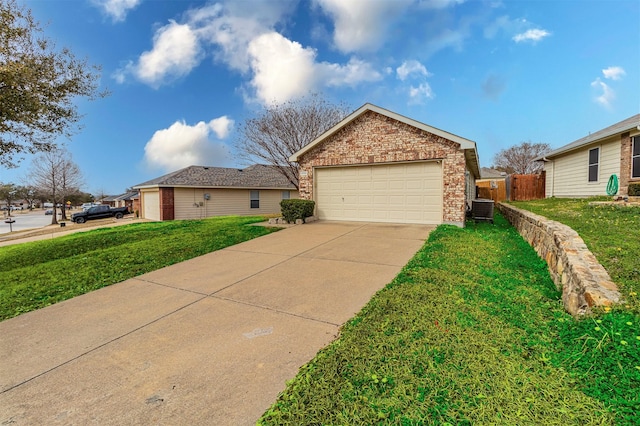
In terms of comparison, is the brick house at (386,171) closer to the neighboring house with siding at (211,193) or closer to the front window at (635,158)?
the front window at (635,158)

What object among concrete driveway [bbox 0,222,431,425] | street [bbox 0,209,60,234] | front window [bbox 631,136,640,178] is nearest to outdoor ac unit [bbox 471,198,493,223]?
front window [bbox 631,136,640,178]

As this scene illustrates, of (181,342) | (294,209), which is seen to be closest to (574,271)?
(181,342)

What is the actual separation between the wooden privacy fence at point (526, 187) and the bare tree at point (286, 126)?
12321 millimetres

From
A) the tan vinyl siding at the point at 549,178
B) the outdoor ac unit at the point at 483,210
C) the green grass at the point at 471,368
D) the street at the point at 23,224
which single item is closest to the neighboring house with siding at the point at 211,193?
the street at the point at 23,224

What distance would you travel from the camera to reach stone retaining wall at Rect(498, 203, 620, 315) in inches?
110

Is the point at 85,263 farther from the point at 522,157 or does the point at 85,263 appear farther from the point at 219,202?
the point at 522,157

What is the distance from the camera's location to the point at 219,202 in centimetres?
2373

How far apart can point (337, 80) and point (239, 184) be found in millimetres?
11868

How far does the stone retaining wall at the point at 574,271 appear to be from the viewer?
2805 millimetres

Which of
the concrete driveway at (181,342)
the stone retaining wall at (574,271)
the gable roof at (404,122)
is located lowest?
the concrete driveway at (181,342)

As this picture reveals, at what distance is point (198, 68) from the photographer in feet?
49.1

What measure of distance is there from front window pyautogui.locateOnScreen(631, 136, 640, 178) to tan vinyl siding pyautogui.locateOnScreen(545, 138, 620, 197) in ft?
2.12

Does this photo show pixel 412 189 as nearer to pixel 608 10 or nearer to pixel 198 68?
pixel 608 10

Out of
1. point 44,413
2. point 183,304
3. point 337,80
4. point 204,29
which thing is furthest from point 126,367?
point 337,80
